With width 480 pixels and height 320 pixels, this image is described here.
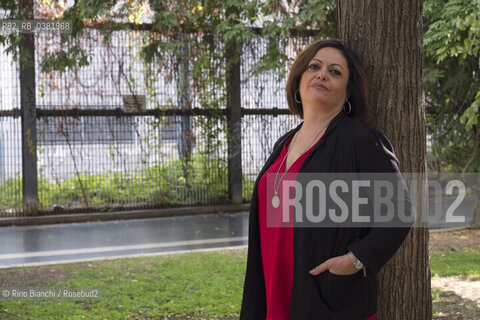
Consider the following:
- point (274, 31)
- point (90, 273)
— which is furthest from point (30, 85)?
point (90, 273)

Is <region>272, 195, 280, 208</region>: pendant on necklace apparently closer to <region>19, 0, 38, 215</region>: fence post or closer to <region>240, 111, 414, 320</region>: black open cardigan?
<region>240, 111, 414, 320</region>: black open cardigan

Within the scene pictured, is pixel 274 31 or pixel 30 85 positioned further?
pixel 30 85

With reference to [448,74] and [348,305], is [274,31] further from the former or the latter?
→ [348,305]

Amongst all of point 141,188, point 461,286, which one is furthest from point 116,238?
point 461,286

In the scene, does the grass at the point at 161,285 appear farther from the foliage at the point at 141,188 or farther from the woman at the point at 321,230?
the foliage at the point at 141,188

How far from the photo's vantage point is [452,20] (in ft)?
25.7

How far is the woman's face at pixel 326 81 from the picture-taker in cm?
287

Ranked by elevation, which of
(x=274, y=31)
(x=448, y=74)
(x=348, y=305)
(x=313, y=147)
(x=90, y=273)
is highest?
(x=274, y=31)

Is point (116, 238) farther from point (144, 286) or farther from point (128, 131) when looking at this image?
point (144, 286)

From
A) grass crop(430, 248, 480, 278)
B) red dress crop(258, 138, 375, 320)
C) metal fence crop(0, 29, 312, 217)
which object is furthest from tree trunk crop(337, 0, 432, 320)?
metal fence crop(0, 29, 312, 217)

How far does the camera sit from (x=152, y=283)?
21.4 feet

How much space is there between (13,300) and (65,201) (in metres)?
6.19

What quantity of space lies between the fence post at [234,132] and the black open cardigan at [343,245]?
999cm

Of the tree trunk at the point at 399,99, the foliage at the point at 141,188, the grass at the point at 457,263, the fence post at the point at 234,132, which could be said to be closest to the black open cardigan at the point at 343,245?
the tree trunk at the point at 399,99
